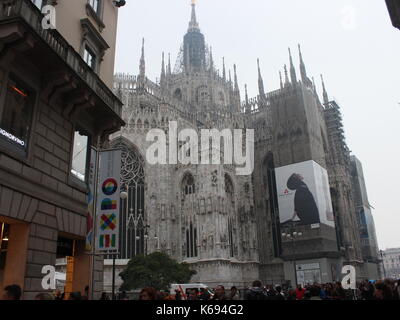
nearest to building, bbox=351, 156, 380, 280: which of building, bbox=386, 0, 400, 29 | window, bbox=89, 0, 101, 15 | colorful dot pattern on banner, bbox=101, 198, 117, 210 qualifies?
building, bbox=386, 0, 400, 29

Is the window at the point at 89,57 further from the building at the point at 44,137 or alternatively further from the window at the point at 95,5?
the window at the point at 95,5

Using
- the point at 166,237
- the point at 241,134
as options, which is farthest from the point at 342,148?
the point at 166,237

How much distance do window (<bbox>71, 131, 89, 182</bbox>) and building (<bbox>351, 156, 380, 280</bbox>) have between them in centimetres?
5592

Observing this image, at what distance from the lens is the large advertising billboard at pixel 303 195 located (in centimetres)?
4600

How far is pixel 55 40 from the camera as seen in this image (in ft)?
39.8

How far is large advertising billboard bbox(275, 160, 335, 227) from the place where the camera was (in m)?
46.0

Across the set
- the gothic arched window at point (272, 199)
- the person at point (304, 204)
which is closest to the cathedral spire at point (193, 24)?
the gothic arched window at point (272, 199)

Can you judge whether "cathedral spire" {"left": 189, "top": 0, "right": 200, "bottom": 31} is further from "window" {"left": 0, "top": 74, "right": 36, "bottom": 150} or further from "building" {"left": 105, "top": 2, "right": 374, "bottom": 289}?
"window" {"left": 0, "top": 74, "right": 36, "bottom": 150}

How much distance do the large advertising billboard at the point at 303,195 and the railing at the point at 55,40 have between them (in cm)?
3537

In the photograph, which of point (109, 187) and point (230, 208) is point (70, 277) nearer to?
point (109, 187)

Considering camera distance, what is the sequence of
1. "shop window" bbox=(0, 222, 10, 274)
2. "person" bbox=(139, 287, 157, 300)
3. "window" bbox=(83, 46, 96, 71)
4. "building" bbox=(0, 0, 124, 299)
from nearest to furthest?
"person" bbox=(139, 287, 157, 300), "building" bbox=(0, 0, 124, 299), "shop window" bbox=(0, 222, 10, 274), "window" bbox=(83, 46, 96, 71)
